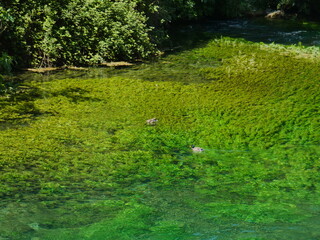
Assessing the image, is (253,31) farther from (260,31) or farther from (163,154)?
(163,154)

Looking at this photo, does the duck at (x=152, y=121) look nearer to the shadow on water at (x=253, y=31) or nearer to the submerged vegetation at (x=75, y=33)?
the submerged vegetation at (x=75, y=33)

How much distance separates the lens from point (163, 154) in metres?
7.64

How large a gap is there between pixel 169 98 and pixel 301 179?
5025 millimetres

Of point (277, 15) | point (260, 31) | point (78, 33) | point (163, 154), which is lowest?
point (163, 154)

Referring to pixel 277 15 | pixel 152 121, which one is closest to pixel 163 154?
pixel 152 121

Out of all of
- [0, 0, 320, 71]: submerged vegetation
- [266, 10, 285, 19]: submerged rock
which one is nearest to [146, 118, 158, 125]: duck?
[0, 0, 320, 71]: submerged vegetation

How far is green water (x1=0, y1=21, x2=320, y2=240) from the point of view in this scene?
5066 mm

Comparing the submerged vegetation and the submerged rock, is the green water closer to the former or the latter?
the submerged vegetation

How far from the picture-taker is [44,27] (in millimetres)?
13172

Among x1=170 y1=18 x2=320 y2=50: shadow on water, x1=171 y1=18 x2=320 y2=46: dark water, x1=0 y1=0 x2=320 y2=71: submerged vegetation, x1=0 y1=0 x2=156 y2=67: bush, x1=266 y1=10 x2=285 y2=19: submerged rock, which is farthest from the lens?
x1=266 y1=10 x2=285 y2=19: submerged rock

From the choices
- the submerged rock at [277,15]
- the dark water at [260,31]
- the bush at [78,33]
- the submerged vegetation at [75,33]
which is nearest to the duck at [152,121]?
the submerged vegetation at [75,33]

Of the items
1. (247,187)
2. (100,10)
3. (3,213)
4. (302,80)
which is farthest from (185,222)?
(100,10)

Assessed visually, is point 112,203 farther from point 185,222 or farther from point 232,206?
point 232,206

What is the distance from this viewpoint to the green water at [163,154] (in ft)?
16.6
